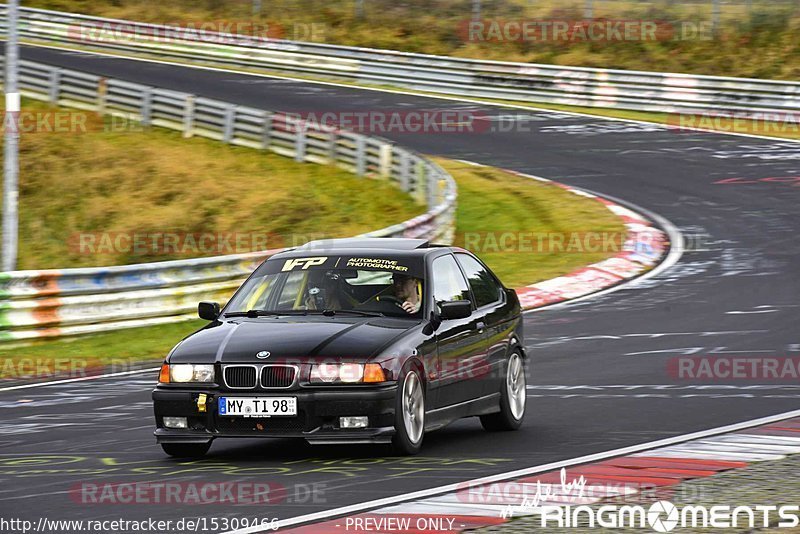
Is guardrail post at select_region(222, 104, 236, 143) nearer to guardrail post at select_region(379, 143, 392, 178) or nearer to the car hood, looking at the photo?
guardrail post at select_region(379, 143, 392, 178)

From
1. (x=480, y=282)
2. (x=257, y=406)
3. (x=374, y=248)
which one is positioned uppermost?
(x=374, y=248)

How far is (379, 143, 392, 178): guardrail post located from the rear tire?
19013 millimetres

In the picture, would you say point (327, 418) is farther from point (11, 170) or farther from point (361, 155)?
point (361, 155)

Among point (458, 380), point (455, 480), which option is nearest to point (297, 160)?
point (458, 380)

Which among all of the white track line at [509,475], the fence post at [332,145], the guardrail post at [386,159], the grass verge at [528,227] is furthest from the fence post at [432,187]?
the white track line at [509,475]

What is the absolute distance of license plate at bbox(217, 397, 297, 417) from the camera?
8.66 metres

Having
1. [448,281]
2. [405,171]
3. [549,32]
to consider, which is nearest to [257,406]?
[448,281]

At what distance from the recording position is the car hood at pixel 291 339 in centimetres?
875

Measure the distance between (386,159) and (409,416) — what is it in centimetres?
1924

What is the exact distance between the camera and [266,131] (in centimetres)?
3148

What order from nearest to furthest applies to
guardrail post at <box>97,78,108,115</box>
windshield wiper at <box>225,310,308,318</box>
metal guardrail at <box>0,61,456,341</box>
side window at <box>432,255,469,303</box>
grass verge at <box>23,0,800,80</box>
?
windshield wiper at <box>225,310,308,318</box>
side window at <box>432,255,469,303</box>
metal guardrail at <box>0,61,456,341</box>
guardrail post at <box>97,78,108,115</box>
grass verge at <box>23,0,800,80</box>

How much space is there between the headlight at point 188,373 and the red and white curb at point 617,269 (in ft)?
31.8

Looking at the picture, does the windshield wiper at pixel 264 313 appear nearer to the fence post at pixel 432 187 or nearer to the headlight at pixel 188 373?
the headlight at pixel 188 373

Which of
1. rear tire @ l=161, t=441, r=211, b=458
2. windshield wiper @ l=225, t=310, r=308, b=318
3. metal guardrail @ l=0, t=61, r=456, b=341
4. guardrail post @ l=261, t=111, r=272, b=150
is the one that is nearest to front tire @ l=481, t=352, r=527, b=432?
windshield wiper @ l=225, t=310, r=308, b=318
